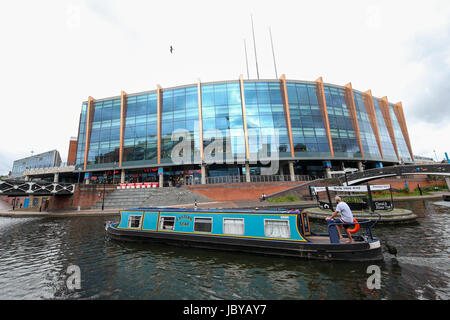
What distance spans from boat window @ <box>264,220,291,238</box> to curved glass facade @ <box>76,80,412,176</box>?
2700cm

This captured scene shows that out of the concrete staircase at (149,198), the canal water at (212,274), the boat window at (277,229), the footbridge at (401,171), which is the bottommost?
the canal water at (212,274)

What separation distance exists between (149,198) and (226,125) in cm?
1921

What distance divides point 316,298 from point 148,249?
8.06 meters

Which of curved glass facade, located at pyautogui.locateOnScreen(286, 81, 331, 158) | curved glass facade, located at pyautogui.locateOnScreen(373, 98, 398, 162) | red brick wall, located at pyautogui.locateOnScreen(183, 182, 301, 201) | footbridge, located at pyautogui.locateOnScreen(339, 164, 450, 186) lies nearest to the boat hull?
red brick wall, located at pyautogui.locateOnScreen(183, 182, 301, 201)

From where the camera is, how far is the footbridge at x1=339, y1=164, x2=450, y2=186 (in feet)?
76.3

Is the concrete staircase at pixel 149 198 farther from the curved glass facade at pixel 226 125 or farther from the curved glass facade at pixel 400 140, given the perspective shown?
the curved glass facade at pixel 400 140

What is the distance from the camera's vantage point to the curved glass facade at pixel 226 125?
36.5 metres

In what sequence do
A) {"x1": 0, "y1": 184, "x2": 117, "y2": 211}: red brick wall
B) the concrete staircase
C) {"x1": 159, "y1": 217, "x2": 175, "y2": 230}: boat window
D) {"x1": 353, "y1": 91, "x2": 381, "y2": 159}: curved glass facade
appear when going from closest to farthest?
{"x1": 159, "y1": 217, "x2": 175, "y2": 230}: boat window
the concrete staircase
{"x1": 0, "y1": 184, "x2": 117, "y2": 211}: red brick wall
{"x1": 353, "y1": 91, "x2": 381, "y2": 159}: curved glass facade

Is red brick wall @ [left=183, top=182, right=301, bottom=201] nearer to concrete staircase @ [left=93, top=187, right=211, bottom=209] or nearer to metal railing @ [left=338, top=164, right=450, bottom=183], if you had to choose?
concrete staircase @ [left=93, top=187, right=211, bottom=209]

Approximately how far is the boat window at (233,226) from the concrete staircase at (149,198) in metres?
19.4

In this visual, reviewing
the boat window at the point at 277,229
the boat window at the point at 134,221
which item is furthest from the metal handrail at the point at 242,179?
the boat window at the point at 277,229

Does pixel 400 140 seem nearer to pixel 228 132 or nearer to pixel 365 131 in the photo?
pixel 365 131

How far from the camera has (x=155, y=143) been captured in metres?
38.5
